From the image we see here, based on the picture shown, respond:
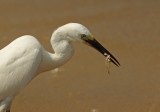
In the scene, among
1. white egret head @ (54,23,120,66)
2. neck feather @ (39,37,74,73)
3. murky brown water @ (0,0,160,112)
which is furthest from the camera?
murky brown water @ (0,0,160,112)

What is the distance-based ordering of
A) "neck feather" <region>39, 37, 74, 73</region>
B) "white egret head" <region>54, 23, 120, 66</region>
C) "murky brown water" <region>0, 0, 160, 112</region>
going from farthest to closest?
"murky brown water" <region>0, 0, 160, 112</region> < "neck feather" <region>39, 37, 74, 73</region> < "white egret head" <region>54, 23, 120, 66</region>

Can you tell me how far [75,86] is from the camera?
524 centimetres

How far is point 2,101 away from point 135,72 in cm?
→ 183

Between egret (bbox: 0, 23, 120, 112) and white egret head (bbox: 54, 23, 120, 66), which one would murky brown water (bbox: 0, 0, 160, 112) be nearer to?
egret (bbox: 0, 23, 120, 112)

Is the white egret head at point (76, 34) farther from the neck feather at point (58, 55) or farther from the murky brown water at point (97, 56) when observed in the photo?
the murky brown water at point (97, 56)

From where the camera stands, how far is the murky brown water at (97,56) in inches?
197

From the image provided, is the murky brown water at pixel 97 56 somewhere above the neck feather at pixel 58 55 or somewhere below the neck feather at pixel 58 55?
above

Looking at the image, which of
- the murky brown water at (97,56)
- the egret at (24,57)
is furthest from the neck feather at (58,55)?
the murky brown water at (97,56)

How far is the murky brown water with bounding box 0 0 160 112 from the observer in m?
5.00

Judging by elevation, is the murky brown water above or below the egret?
above

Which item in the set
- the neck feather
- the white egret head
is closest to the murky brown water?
the neck feather

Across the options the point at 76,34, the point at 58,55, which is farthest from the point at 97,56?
the point at 76,34

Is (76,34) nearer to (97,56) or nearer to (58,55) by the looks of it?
(58,55)

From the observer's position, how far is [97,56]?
5.78 m
